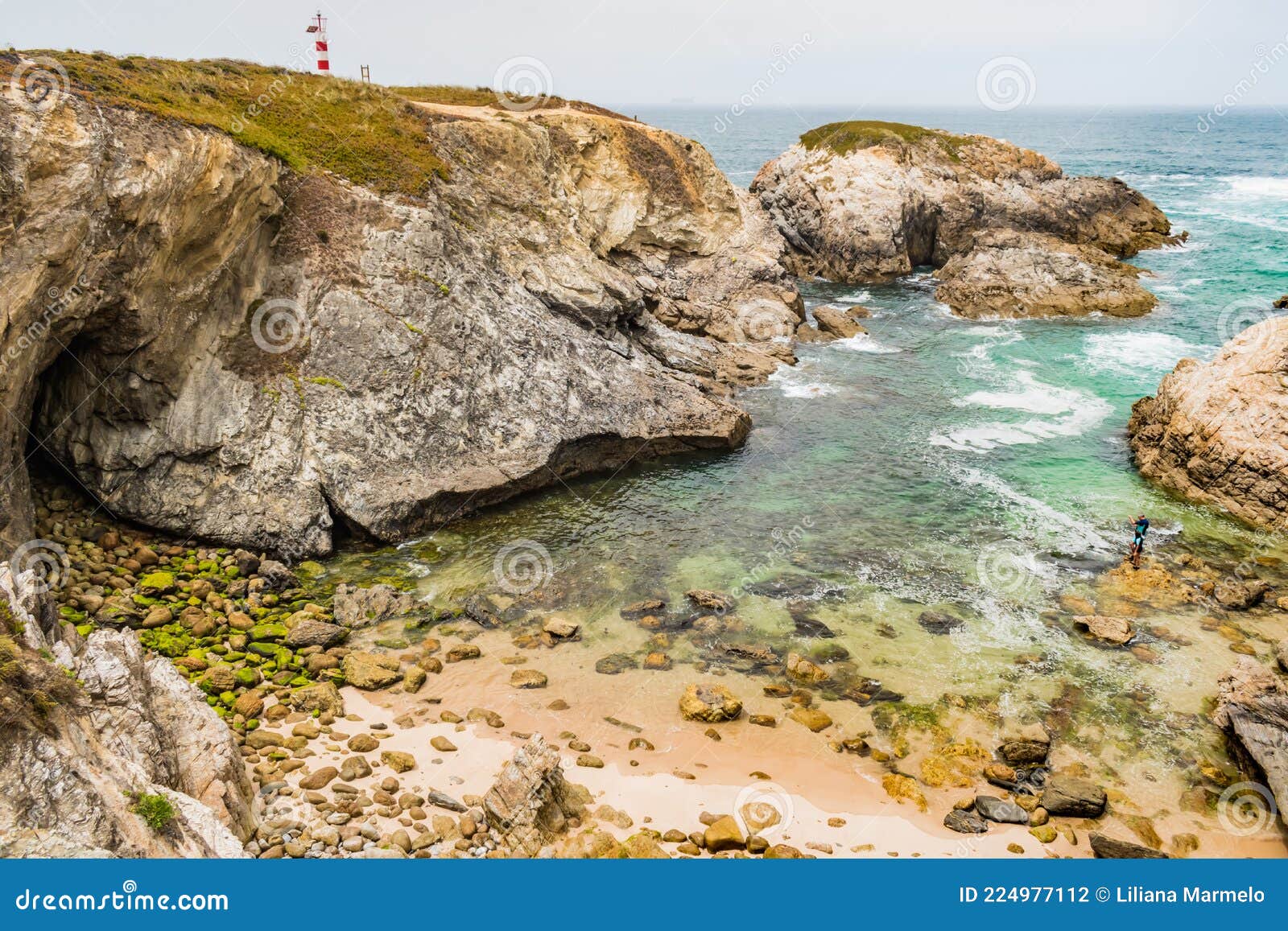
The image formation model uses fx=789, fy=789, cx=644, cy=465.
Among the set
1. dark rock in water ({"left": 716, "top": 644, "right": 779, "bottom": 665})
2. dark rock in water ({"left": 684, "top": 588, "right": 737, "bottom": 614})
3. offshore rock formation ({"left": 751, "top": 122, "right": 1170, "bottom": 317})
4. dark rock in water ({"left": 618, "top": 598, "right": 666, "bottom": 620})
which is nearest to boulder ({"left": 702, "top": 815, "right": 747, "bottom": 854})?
dark rock in water ({"left": 716, "top": 644, "right": 779, "bottom": 665})

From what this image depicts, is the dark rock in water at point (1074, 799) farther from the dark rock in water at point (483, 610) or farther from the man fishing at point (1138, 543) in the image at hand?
the dark rock in water at point (483, 610)

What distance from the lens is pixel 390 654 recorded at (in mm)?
20984

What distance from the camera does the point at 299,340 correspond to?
2777cm

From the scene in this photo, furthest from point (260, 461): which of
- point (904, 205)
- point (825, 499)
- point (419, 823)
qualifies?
point (904, 205)

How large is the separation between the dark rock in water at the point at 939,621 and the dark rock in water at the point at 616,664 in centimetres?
848

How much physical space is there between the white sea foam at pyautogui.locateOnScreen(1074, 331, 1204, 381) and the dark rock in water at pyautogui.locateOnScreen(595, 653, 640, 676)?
35851 mm

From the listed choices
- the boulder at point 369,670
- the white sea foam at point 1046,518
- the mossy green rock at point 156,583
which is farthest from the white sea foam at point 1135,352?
the mossy green rock at point 156,583

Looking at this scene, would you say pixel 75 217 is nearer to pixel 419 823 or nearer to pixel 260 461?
pixel 260 461

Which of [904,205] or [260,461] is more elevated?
[904,205]

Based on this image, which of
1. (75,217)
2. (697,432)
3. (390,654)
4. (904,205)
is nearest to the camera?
(75,217)

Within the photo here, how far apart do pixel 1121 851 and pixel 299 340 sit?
27.4 m

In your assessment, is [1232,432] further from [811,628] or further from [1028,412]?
[811,628]

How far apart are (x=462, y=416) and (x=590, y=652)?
11.7 meters

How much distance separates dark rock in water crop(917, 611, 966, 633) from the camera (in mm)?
22594
